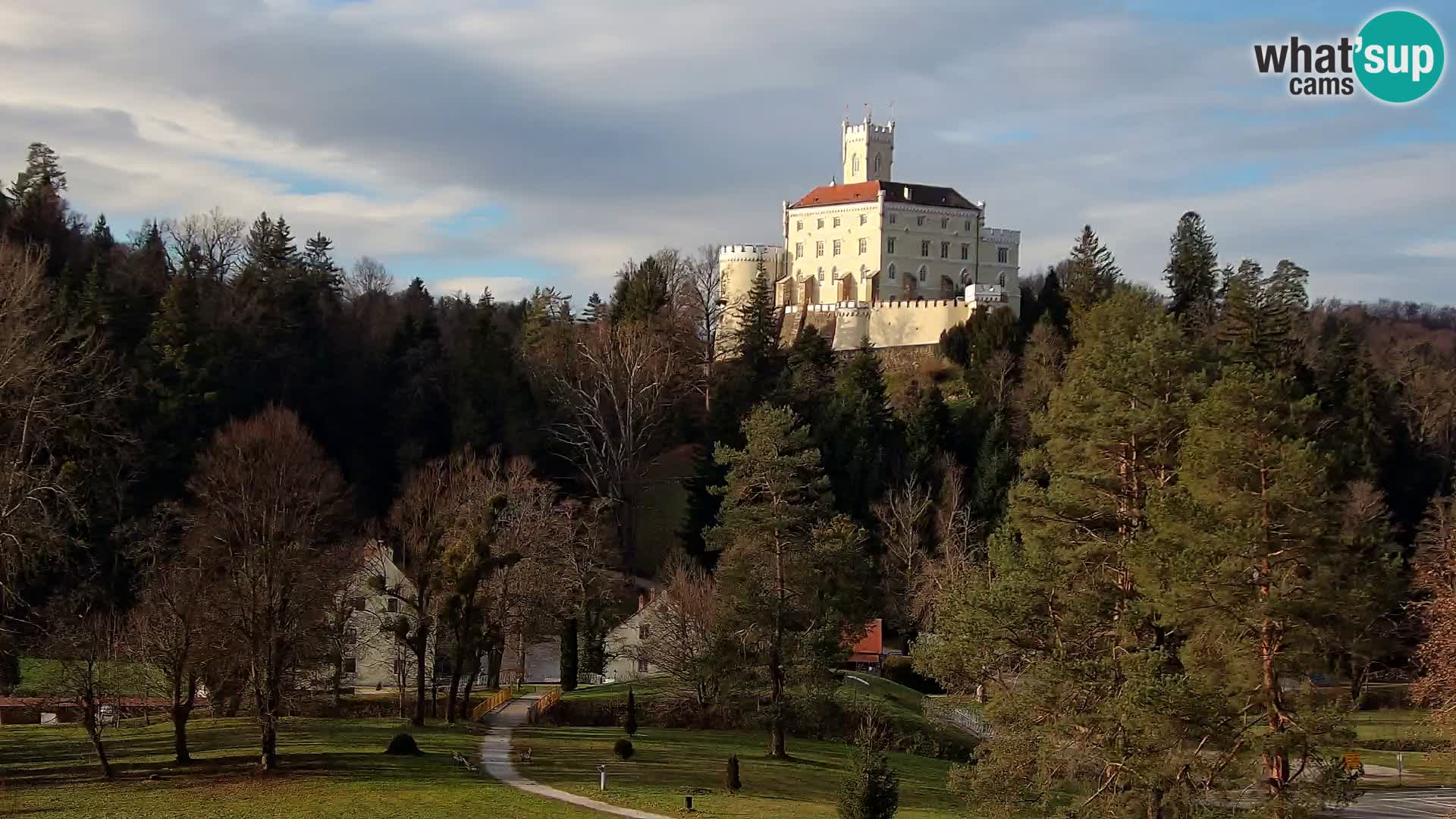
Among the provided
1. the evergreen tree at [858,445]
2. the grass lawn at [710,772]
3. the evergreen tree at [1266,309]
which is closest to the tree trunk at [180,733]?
the grass lawn at [710,772]

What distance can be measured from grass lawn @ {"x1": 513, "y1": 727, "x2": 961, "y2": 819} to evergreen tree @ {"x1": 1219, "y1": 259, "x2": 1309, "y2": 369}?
3169 centimetres

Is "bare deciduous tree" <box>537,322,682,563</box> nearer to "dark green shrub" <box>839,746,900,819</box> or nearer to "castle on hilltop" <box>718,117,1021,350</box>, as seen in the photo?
"castle on hilltop" <box>718,117,1021,350</box>

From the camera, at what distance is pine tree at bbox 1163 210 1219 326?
85875 millimetres

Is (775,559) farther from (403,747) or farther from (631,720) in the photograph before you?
(403,747)

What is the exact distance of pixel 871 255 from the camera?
115562 mm

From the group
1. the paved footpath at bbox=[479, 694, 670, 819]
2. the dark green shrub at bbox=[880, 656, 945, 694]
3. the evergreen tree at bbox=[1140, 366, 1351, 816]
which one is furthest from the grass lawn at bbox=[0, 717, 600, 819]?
the dark green shrub at bbox=[880, 656, 945, 694]

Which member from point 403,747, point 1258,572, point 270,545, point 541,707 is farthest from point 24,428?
point 1258,572

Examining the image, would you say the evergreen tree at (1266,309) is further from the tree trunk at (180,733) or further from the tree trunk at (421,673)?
the tree trunk at (180,733)

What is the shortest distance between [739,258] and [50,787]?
92.1m

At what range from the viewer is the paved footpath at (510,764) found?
29.8 m

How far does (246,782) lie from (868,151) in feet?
335

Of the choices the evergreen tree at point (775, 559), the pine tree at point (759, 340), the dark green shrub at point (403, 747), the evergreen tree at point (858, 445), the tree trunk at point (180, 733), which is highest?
the pine tree at point (759, 340)

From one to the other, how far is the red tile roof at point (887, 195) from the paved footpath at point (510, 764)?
7568 cm

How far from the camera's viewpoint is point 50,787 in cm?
2989
